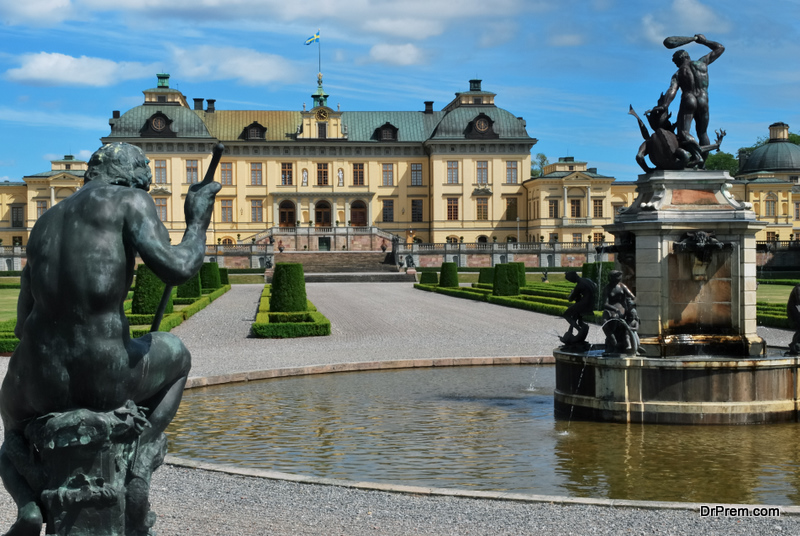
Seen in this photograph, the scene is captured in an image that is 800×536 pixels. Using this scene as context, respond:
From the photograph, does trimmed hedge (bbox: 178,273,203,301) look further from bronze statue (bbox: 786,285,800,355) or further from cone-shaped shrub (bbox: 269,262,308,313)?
bronze statue (bbox: 786,285,800,355)

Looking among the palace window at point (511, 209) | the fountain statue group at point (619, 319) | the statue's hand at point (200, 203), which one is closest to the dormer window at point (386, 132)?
the palace window at point (511, 209)

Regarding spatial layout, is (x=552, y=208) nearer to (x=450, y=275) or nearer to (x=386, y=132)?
(x=386, y=132)

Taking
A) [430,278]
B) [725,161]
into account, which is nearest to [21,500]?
[430,278]

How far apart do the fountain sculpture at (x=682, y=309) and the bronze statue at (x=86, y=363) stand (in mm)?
6359

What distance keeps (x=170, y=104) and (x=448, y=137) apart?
20498 mm

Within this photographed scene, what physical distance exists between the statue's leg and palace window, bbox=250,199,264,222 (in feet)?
204

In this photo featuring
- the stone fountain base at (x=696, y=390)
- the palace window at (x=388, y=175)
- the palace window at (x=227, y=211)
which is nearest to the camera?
the stone fountain base at (x=696, y=390)

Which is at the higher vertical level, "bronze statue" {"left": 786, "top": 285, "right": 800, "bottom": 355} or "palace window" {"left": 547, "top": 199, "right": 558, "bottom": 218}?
"palace window" {"left": 547, "top": 199, "right": 558, "bottom": 218}

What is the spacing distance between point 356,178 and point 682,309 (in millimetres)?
57760

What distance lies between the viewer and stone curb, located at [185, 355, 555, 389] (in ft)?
41.5

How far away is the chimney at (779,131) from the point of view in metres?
80.4

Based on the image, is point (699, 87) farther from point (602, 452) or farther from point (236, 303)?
point (236, 303)

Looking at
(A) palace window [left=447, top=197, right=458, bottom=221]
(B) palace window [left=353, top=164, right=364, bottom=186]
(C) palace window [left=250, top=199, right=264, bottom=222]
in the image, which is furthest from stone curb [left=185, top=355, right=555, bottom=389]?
(B) palace window [left=353, top=164, right=364, bottom=186]

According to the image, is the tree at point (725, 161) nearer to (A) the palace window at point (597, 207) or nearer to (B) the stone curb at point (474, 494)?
(A) the palace window at point (597, 207)
